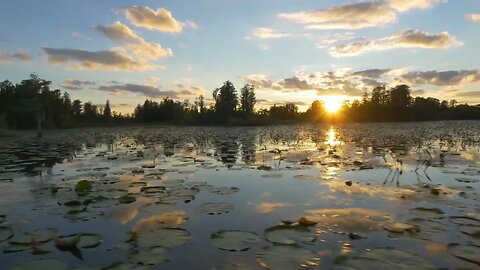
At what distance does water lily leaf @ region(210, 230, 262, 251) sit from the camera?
4277mm

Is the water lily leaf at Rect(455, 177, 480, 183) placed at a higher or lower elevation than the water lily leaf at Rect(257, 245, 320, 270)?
higher

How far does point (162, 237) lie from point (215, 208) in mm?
1547

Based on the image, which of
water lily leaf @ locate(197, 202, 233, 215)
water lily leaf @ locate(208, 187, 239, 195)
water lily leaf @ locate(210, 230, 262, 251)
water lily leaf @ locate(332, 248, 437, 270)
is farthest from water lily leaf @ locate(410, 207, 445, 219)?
water lily leaf @ locate(208, 187, 239, 195)

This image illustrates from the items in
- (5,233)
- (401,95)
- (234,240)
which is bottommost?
(5,233)

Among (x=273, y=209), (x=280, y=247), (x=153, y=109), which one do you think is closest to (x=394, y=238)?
(x=280, y=247)

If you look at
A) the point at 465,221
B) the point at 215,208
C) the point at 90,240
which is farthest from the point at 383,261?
the point at 90,240

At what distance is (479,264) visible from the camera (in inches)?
146

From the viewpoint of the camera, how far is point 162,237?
15.1ft

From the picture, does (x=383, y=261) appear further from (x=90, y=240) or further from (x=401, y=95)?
(x=401, y=95)

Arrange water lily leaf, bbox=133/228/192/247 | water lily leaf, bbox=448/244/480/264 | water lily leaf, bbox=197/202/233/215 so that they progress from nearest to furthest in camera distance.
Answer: water lily leaf, bbox=448/244/480/264 → water lily leaf, bbox=133/228/192/247 → water lily leaf, bbox=197/202/233/215

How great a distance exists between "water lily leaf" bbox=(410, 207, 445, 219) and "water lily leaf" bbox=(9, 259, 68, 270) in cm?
480

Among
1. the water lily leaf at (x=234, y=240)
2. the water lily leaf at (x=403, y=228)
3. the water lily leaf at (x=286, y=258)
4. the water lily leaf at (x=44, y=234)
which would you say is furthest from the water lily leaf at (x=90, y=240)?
the water lily leaf at (x=403, y=228)

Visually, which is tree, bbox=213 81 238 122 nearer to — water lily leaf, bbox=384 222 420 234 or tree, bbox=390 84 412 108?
tree, bbox=390 84 412 108

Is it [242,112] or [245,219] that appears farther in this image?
[242,112]
